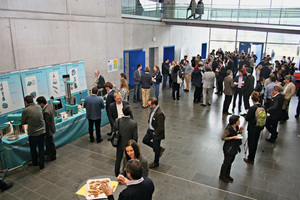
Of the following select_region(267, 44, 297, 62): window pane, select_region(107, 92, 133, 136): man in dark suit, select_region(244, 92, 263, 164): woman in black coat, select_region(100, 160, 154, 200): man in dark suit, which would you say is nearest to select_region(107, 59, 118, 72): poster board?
select_region(107, 92, 133, 136): man in dark suit

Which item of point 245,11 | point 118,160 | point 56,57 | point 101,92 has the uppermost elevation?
point 245,11

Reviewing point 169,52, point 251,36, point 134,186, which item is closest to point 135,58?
point 169,52

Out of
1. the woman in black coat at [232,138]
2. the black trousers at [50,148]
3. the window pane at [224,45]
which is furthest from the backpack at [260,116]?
the window pane at [224,45]

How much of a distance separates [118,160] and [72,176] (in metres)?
1.24

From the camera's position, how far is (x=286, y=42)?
19562mm

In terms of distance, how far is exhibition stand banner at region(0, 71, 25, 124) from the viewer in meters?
6.16

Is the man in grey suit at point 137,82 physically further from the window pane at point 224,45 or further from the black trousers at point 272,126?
the window pane at point 224,45

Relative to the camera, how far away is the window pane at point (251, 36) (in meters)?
20.7

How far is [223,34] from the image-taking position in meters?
22.9

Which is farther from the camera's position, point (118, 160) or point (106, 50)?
point (106, 50)

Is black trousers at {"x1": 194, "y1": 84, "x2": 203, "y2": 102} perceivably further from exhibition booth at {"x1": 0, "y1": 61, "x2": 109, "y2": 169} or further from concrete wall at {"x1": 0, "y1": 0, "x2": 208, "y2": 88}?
exhibition booth at {"x1": 0, "y1": 61, "x2": 109, "y2": 169}

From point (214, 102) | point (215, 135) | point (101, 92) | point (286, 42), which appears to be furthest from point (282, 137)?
point (286, 42)

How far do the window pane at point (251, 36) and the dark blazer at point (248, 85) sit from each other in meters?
14.4

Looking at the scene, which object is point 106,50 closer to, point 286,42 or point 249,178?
point 249,178
